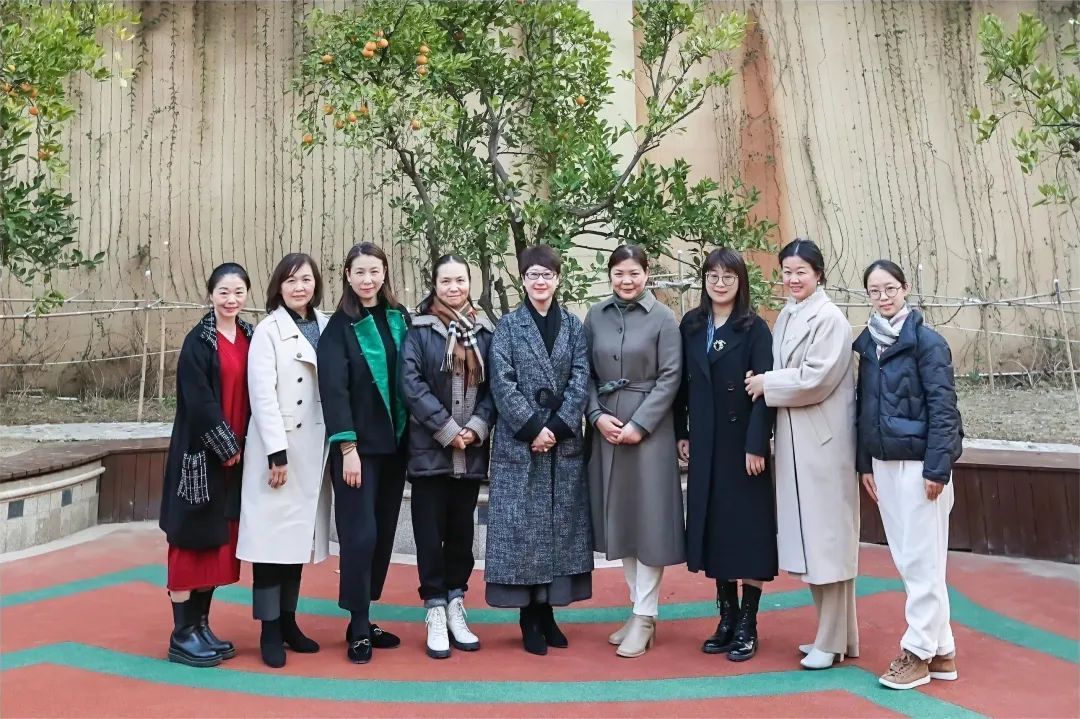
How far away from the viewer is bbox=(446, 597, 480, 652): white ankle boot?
8.75ft

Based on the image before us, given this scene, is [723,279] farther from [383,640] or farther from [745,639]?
[383,640]

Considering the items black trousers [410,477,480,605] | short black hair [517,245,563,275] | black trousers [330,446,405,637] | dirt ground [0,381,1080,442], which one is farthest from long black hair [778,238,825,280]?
dirt ground [0,381,1080,442]

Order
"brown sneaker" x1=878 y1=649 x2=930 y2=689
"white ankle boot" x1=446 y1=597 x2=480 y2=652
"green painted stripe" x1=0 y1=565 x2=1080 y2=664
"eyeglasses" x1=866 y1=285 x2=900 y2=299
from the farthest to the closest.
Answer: "green painted stripe" x1=0 y1=565 x2=1080 y2=664, "white ankle boot" x1=446 y1=597 x2=480 y2=652, "eyeglasses" x1=866 y1=285 x2=900 y2=299, "brown sneaker" x1=878 y1=649 x2=930 y2=689

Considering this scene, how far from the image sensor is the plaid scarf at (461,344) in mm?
2670

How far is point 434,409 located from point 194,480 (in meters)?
0.78

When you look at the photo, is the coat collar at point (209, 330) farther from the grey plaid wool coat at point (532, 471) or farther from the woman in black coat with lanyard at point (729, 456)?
the woman in black coat with lanyard at point (729, 456)

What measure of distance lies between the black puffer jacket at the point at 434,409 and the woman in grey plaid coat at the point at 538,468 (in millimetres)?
65

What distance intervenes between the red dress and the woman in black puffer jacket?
6.62ft

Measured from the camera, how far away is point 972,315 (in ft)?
24.1

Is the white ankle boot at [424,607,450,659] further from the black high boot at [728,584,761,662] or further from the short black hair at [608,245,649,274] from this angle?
the short black hair at [608,245,649,274]

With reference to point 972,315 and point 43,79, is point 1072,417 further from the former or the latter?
point 43,79

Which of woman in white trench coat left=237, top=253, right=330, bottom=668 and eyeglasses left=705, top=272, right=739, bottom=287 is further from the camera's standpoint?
eyeglasses left=705, top=272, right=739, bottom=287

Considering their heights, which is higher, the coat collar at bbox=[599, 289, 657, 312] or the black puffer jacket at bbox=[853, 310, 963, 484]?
the coat collar at bbox=[599, 289, 657, 312]

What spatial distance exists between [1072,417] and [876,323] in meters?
4.55
